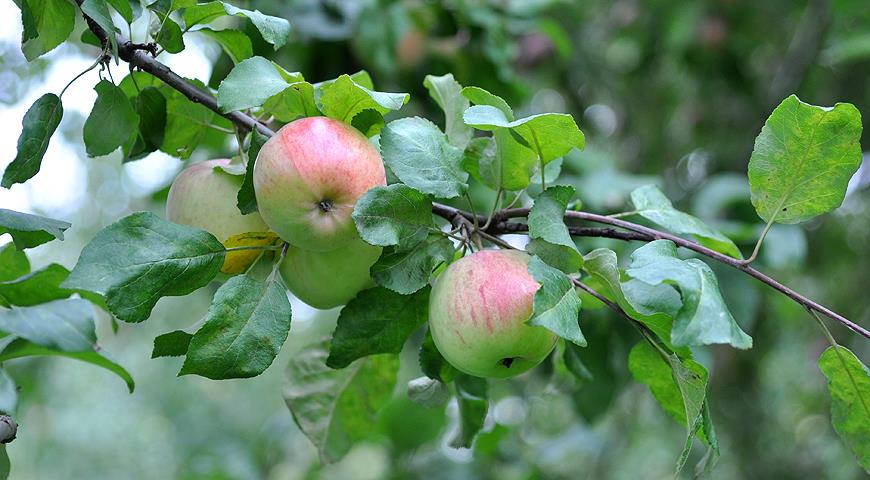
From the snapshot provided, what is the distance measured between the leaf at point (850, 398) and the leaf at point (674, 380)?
132 millimetres

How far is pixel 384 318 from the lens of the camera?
766 mm

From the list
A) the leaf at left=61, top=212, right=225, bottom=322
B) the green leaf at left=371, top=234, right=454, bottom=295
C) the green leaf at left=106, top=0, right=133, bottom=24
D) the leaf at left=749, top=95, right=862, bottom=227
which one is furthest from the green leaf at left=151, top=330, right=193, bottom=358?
the leaf at left=749, top=95, right=862, bottom=227

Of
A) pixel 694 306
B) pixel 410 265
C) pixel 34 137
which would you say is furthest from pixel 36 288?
pixel 694 306

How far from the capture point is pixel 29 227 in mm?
690

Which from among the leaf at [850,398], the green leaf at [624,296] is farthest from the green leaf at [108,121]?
the leaf at [850,398]

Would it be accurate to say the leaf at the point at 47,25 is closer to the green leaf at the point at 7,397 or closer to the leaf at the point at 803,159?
the green leaf at the point at 7,397

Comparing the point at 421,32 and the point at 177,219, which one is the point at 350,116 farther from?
the point at 421,32

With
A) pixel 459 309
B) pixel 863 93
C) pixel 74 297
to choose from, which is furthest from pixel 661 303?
pixel 863 93

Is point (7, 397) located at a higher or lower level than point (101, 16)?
lower

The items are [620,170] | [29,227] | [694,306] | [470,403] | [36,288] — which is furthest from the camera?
[620,170]

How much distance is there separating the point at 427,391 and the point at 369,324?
0.47 feet

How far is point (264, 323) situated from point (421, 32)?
1249 millimetres

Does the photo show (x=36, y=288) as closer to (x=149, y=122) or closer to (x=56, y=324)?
(x=56, y=324)

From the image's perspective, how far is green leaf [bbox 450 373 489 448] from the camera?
0.90 m
